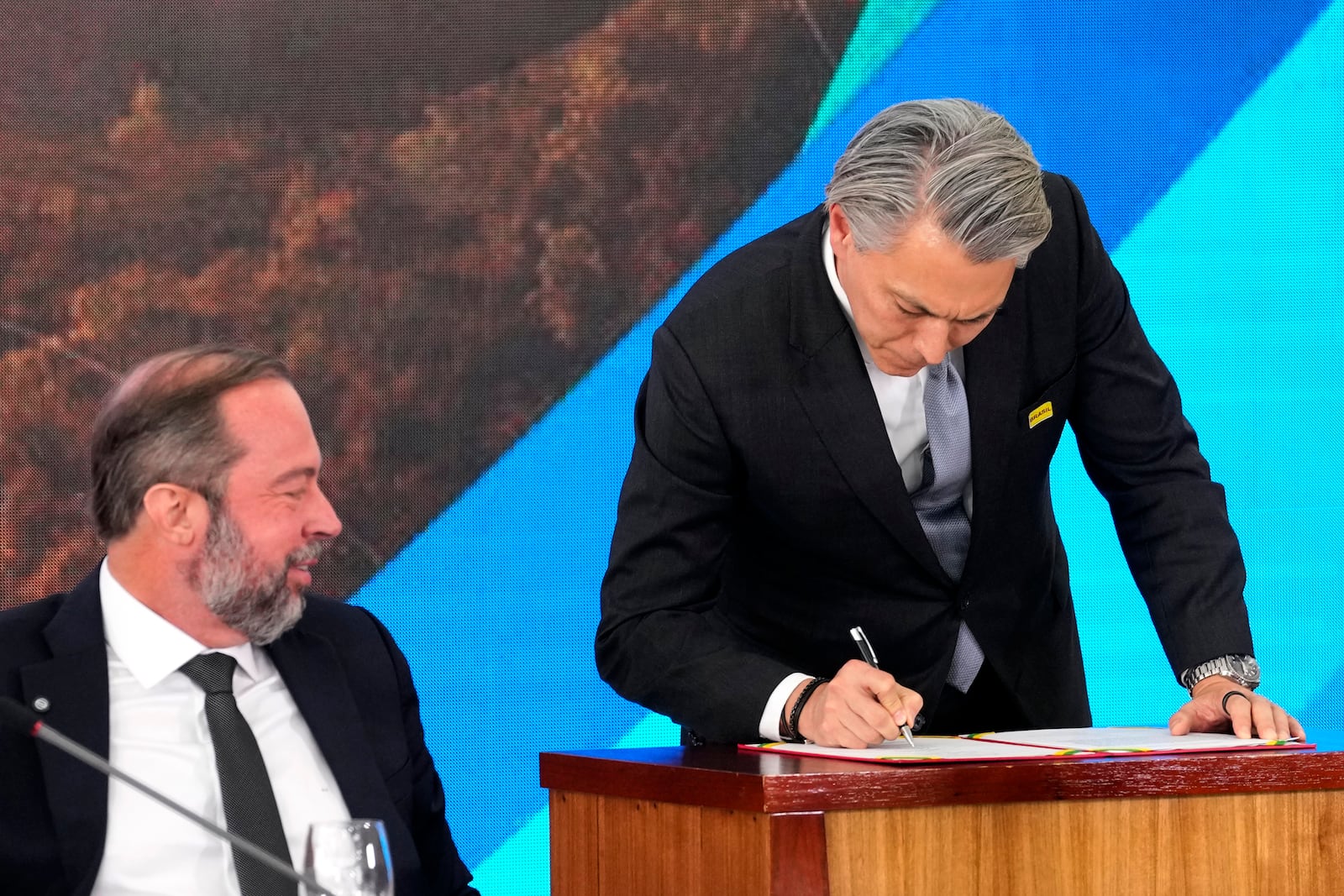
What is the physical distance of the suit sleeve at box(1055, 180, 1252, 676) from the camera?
2135 millimetres

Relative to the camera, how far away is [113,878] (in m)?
1.80

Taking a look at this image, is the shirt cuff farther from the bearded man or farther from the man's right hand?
the bearded man

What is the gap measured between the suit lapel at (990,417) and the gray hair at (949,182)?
0.25m

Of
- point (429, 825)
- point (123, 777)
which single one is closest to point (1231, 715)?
point (429, 825)

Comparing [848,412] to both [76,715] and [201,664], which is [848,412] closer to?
[201,664]

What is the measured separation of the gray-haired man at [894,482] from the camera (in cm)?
193

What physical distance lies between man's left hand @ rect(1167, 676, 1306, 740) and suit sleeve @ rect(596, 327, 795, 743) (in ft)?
1.78

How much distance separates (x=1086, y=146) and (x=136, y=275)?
2.10 m

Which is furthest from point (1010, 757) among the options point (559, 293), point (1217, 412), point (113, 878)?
point (1217, 412)

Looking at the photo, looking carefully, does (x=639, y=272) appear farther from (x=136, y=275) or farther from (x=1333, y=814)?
(x=1333, y=814)

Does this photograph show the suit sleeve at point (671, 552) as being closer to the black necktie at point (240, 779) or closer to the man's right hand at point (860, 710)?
the man's right hand at point (860, 710)

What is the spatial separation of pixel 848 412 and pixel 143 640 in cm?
93

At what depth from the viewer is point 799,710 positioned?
6.05ft

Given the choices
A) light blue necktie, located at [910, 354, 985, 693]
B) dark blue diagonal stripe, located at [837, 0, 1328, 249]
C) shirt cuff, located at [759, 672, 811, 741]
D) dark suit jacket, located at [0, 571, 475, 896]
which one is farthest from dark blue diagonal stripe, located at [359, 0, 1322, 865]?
shirt cuff, located at [759, 672, 811, 741]
